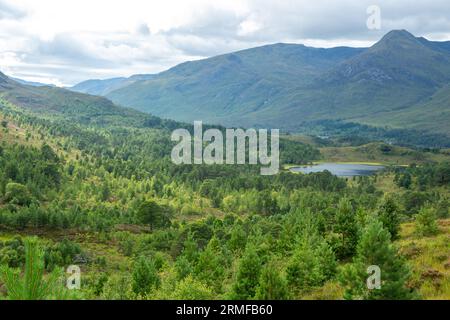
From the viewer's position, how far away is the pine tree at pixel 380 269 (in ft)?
73.8

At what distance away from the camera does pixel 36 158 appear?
197875mm

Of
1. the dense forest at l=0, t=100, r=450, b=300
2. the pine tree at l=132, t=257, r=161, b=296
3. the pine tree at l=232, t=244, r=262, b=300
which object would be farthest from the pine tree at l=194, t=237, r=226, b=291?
the pine tree at l=232, t=244, r=262, b=300

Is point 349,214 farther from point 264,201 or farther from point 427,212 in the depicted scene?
point 264,201

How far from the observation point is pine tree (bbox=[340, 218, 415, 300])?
73.8ft

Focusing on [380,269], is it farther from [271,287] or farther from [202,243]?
[202,243]

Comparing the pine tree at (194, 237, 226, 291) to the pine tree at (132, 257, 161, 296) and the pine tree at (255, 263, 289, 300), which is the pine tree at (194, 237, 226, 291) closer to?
the pine tree at (132, 257, 161, 296)

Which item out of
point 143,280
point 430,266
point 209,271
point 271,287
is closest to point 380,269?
point 271,287

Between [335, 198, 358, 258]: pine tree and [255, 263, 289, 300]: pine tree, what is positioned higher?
[255, 263, 289, 300]: pine tree

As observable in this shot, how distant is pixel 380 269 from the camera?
79.0 feet

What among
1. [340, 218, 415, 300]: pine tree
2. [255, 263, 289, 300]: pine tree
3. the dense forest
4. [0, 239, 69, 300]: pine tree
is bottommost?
the dense forest

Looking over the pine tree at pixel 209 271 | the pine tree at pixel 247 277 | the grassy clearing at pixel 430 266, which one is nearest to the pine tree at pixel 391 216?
the grassy clearing at pixel 430 266

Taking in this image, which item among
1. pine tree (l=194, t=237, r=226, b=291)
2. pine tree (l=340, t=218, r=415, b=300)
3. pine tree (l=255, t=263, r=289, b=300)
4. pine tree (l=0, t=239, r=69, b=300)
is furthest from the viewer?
pine tree (l=194, t=237, r=226, b=291)
